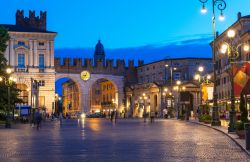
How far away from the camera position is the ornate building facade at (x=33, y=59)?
9362 centimetres

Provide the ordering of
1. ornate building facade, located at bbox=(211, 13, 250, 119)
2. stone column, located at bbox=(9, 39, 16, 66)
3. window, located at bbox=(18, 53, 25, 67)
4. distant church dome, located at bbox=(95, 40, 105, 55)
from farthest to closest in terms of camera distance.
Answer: distant church dome, located at bbox=(95, 40, 105, 55) < window, located at bbox=(18, 53, 25, 67) < stone column, located at bbox=(9, 39, 16, 66) < ornate building facade, located at bbox=(211, 13, 250, 119)

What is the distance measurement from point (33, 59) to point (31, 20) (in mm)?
14163

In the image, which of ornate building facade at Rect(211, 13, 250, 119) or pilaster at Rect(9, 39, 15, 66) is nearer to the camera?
ornate building facade at Rect(211, 13, 250, 119)

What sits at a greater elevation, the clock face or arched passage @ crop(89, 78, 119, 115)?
the clock face

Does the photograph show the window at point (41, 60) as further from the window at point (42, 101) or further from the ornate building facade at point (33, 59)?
the window at point (42, 101)

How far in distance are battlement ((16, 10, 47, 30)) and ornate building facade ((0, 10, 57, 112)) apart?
9868 mm

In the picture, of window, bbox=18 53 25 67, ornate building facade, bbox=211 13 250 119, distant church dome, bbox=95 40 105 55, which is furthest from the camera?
distant church dome, bbox=95 40 105 55

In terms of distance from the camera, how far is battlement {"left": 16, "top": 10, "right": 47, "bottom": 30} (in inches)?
4176

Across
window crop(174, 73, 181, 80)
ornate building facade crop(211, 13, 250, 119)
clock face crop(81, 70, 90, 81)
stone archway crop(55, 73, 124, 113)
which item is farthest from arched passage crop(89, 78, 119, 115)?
ornate building facade crop(211, 13, 250, 119)

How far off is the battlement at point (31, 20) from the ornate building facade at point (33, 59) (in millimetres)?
9868

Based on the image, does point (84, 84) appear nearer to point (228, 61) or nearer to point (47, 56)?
point (47, 56)

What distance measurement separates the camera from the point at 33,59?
94.6 meters

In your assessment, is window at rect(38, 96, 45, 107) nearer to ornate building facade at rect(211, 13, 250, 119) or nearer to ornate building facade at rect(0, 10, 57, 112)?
ornate building facade at rect(0, 10, 57, 112)

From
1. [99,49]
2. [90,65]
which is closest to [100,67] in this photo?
[90,65]
